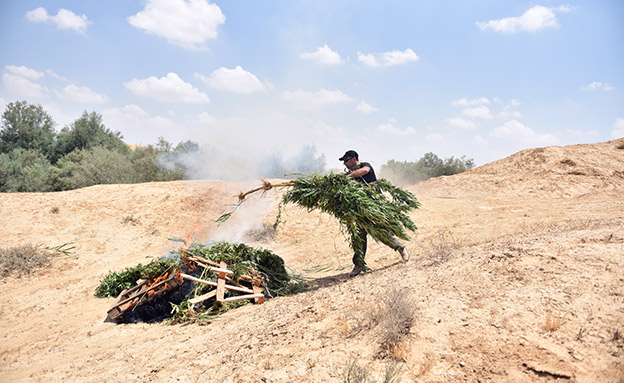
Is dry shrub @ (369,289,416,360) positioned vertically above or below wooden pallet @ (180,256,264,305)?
above

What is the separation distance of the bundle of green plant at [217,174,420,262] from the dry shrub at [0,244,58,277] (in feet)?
21.3

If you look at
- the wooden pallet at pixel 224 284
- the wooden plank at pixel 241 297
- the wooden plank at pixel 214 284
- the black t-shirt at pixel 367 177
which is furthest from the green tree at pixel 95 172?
the black t-shirt at pixel 367 177

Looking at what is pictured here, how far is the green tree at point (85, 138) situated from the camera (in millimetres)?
26266

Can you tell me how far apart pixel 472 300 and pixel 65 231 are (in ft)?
36.7

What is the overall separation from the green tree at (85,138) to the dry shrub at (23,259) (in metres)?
18.3

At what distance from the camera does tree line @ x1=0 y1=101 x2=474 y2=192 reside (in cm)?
1820

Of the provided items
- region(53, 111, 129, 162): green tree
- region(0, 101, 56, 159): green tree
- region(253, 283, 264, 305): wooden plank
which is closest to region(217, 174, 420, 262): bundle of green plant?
region(253, 283, 264, 305): wooden plank

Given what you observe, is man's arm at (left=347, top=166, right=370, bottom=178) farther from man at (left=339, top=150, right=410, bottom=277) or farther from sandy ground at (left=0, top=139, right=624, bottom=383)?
sandy ground at (left=0, top=139, right=624, bottom=383)

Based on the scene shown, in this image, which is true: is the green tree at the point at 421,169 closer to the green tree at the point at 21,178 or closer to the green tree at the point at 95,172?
the green tree at the point at 95,172

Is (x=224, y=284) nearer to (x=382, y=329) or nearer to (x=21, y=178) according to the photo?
(x=382, y=329)

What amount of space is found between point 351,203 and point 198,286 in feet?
8.18

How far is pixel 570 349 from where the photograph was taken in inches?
101

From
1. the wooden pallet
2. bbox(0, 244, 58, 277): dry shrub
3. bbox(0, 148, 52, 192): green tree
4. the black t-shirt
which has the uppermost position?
the black t-shirt

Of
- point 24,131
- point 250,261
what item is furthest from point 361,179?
point 24,131
